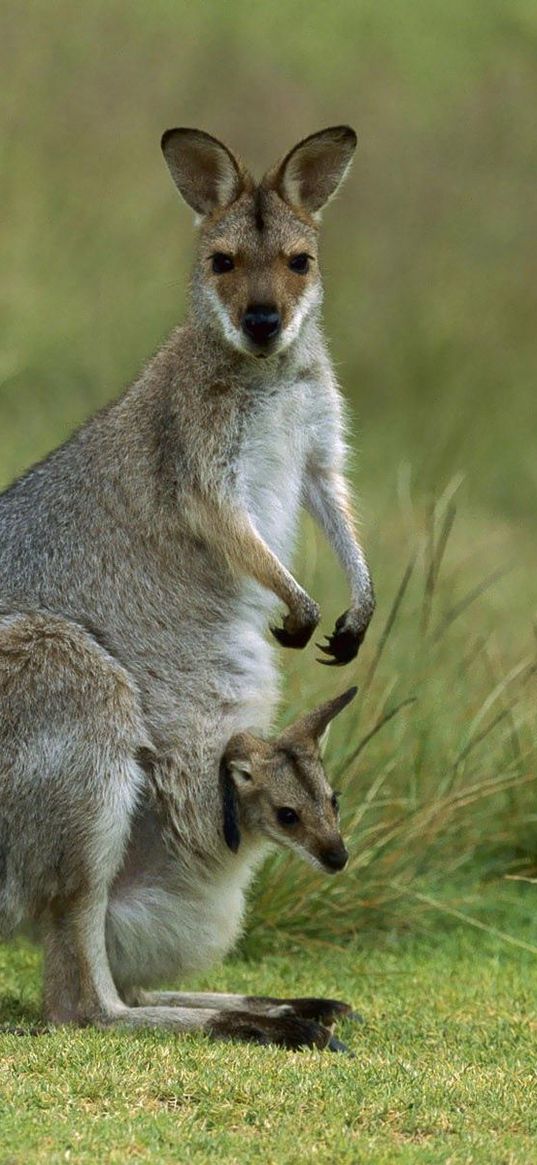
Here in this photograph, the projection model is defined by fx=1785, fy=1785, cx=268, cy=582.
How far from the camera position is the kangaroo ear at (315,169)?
5.42 m

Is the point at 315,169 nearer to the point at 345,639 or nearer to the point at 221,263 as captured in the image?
the point at 221,263

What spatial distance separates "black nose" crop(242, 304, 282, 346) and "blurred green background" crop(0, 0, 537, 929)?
214 cm

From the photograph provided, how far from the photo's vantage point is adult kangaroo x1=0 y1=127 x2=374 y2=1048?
16.5 ft

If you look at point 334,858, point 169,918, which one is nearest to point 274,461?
point 334,858

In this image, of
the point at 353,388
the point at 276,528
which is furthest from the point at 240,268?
the point at 353,388

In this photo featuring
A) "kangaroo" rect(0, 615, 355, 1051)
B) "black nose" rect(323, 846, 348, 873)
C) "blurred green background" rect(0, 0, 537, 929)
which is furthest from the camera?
"blurred green background" rect(0, 0, 537, 929)

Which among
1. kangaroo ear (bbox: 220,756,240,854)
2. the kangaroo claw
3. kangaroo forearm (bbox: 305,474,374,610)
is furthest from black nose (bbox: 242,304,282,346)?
kangaroo ear (bbox: 220,756,240,854)

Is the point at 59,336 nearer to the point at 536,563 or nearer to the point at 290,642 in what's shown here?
the point at 536,563

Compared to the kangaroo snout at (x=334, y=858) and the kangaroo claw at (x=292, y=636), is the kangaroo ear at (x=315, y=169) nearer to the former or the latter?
the kangaroo claw at (x=292, y=636)

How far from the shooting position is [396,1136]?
12.7 ft

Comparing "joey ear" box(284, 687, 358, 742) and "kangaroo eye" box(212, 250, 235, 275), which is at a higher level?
"kangaroo eye" box(212, 250, 235, 275)

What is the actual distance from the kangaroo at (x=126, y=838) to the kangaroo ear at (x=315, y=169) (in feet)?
5.03

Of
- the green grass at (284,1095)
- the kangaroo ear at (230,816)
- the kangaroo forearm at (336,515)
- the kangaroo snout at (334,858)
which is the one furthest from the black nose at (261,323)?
the green grass at (284,1095)

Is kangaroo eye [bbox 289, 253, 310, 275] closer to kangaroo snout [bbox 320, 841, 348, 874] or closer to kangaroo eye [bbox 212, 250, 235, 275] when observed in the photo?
kangaroo eye [bbox 212, 250, 235, 275]
